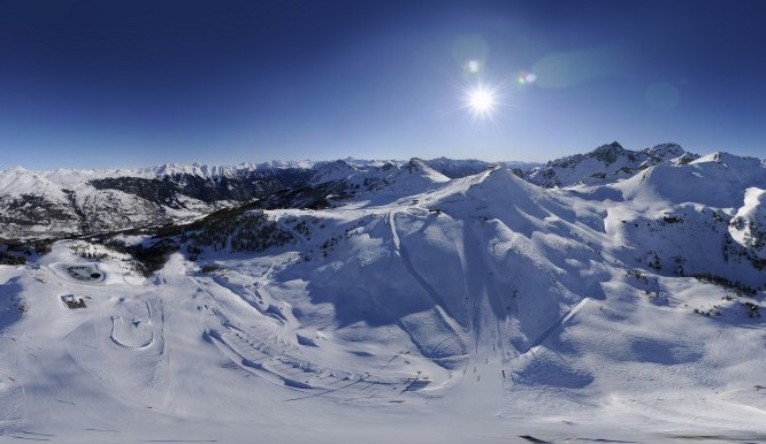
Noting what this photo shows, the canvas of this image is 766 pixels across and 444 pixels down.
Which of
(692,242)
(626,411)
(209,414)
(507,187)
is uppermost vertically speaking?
(507,187)

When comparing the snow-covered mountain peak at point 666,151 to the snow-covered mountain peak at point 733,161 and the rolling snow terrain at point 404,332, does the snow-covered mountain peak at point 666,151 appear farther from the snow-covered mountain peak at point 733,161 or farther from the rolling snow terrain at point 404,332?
the rolling snow terrain at point 404,332

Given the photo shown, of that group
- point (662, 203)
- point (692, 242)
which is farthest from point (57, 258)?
point (662, 203)

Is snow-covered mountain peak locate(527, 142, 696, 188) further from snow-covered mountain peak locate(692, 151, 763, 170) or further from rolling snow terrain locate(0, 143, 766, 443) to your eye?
rolling snow terrain locate(0, 143, 766, 443)

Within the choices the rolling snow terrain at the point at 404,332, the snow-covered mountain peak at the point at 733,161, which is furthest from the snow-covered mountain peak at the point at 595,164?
the rolling snow terrain at the point at 404,332

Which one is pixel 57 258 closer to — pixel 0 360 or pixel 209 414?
pixel 0 360

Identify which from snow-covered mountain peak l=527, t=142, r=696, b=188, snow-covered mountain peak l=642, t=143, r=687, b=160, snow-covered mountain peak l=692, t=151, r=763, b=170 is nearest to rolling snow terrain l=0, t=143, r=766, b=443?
snow-covered mountain peak l=692, t=151, r=763, b=170

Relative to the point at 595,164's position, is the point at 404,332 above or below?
below

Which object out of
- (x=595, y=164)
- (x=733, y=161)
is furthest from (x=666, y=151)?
(x=733, y=161)

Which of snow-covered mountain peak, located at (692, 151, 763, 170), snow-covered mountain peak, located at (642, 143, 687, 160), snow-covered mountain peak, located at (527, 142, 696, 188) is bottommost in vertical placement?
snow-covered mountain peak, located at (692, 151, 763, 170)

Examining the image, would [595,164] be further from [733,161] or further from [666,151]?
[733,161]
